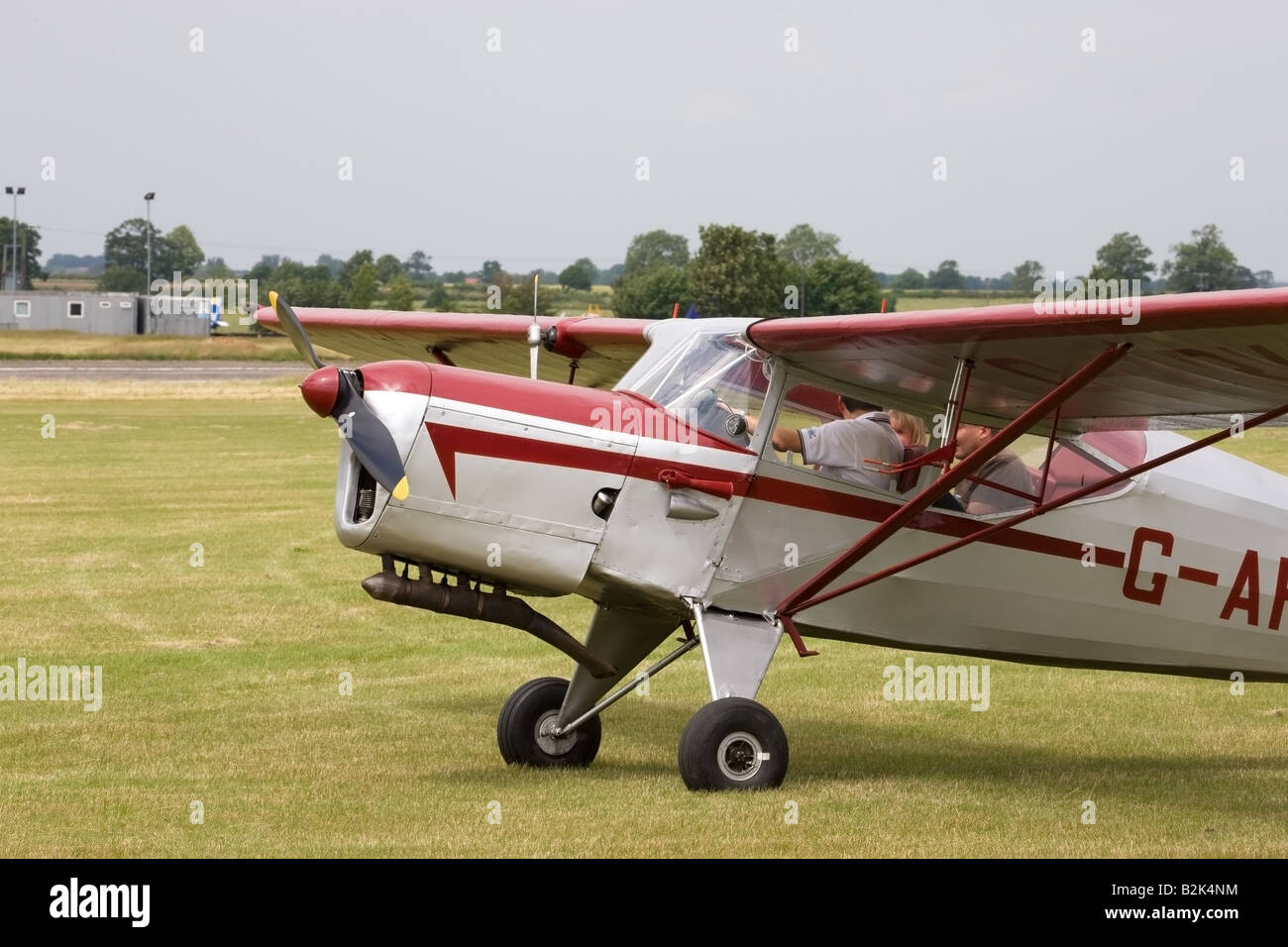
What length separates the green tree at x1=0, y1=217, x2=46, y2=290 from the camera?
Answer: 12812 cm

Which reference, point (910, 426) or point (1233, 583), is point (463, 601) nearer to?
point (910, 426)

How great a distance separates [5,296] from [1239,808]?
3966 inches

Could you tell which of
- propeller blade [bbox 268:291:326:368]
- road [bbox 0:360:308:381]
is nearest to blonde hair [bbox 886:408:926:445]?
propeller blade [bbox 268:291:326:368]

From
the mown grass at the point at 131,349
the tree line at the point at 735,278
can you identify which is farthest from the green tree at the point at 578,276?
the mown grass at the point at 131,349

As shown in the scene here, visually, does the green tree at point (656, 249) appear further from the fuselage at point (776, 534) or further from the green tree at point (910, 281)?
the fuselage at point (776, 534)

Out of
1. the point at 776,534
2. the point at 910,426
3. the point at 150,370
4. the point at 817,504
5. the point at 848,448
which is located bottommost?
the point at 150,370

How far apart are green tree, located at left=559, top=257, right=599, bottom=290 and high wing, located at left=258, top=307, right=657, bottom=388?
77.6 m

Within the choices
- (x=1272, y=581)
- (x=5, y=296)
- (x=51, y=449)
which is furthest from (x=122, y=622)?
(x=5, y=296)

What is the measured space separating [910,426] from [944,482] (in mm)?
941

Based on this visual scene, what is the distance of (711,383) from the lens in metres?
8.70

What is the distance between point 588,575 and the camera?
27.1 feet

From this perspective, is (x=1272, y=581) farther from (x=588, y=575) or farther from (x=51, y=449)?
(x=51, y=449)

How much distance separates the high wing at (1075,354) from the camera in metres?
7.10

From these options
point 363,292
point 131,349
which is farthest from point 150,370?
point 131,349
